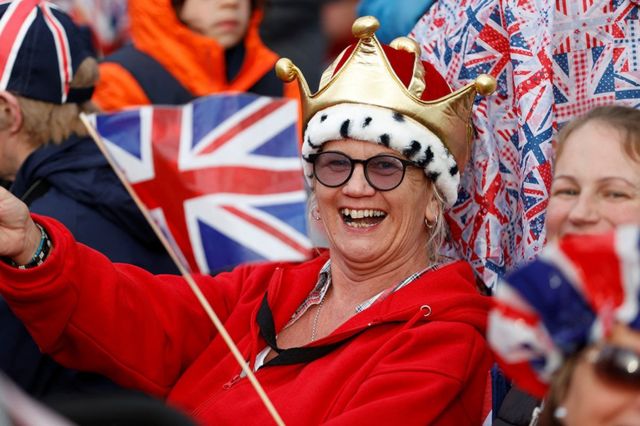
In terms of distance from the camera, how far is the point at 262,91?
557 centimetres

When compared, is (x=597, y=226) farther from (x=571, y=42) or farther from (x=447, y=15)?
(x=447, y=15)

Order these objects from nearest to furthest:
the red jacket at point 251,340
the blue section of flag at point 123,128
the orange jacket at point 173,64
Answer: the red jacket at point 251,340, the blue section of flag at point 123,128, the orange jacket at point 173,64

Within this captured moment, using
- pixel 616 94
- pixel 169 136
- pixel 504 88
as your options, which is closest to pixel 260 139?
pixel 169 136

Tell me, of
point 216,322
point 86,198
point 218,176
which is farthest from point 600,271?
point 218,176

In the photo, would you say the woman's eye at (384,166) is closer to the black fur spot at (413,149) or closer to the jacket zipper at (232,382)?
the black fur spot at (413,149)

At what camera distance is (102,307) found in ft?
12.1

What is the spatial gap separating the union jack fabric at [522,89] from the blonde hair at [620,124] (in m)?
0.59

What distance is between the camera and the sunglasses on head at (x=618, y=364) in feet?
7.06

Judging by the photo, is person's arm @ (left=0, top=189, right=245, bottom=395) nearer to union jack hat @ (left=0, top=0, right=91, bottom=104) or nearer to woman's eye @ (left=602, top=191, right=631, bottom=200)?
union jack hat @ (left=0, top=0, right=91, bottom=104)

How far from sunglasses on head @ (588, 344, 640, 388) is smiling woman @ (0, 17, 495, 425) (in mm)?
1120

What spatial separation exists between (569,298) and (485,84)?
145 cm

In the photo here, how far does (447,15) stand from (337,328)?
113 centimetres

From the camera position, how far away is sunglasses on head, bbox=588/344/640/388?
215 cm

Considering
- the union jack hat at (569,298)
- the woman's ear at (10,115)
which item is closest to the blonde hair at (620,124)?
the union jack hat at (569,298)
